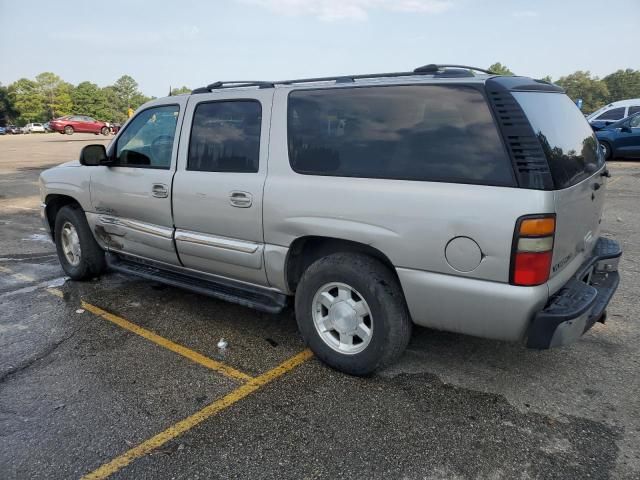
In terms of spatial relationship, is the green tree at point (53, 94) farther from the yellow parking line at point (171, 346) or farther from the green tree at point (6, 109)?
the yellow parking line at point (171, 346)

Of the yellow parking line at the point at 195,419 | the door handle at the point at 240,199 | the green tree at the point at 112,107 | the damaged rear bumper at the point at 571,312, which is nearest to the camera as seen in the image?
the yellow parking line at the point at 195,419

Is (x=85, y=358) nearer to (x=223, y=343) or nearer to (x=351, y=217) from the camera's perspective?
(x=223, y=343)

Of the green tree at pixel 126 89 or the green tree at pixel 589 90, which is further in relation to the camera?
the green tree at pixel 126 89

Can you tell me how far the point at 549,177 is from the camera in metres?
2.50

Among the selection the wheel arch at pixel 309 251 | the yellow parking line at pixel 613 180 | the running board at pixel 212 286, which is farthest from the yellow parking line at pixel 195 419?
the yellow parking line at pixel 613 180

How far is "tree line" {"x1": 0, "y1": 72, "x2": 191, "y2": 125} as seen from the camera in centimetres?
9394

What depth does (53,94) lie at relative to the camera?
99.6 meters

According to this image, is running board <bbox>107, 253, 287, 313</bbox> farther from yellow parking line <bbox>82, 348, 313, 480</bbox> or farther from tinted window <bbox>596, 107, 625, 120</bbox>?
tinted window <bbox>596, 107, 625, 120</bbox>

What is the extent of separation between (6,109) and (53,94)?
9238 mm

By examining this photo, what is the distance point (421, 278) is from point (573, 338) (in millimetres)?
852

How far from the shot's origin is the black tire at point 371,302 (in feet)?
9.75

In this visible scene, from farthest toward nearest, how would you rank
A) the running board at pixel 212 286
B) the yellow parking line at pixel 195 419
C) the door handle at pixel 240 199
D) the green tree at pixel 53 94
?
the green tree at pixel 53 94
the running board at pixel 212 286
the door handle at pixel 240 199
the yellow parking line at pixel 195 419

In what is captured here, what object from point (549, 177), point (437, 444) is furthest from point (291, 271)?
point (549, 177)

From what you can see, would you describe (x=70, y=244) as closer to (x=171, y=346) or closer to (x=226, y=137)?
(x=171, y=346)
